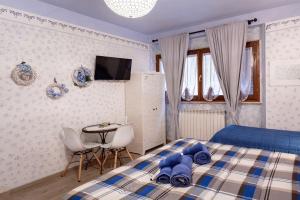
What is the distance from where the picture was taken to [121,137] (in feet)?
10.4

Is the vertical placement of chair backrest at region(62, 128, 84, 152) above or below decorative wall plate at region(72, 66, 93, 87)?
below

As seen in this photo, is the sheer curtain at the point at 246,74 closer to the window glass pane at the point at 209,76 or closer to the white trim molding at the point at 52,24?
the window glass pane at the point at 209,76

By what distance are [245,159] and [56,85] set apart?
2.65 meters

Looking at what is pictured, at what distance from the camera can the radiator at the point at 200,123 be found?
3.90 m

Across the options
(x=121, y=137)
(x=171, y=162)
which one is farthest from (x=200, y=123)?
(x=171, y=162)

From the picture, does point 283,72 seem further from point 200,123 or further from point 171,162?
point 171,162

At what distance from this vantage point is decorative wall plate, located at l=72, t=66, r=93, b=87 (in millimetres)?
3324

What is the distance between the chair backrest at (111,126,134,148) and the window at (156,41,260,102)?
1.75m

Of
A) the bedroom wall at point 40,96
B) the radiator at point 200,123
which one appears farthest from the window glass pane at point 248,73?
the bedroom wall at point 40,96

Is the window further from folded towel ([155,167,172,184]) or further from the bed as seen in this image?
folded towel ([155,167,172,184])

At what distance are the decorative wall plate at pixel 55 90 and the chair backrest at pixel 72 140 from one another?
0.52 m

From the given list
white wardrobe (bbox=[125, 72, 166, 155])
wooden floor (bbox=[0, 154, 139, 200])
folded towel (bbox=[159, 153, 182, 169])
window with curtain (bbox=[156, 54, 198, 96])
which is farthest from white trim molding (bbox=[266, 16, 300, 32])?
wooden floor (bbox=[0, 154, 139, 200])

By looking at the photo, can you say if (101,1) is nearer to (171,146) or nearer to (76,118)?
(76,118)

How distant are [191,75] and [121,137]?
2057 mm
